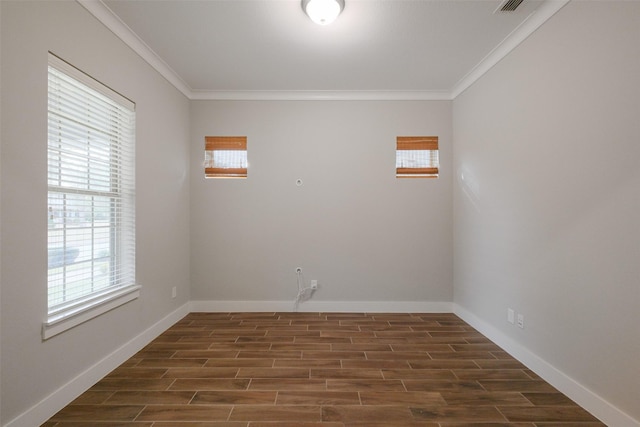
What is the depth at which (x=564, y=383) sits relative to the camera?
2137mm

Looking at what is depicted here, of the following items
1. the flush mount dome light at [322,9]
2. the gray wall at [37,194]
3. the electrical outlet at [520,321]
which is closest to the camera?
the gray wall at [37,194]

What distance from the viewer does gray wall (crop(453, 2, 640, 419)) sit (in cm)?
172

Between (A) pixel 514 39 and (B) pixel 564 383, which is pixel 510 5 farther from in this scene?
(B) pixel 564 383

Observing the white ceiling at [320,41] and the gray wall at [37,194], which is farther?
the white ceiling at [320,41]

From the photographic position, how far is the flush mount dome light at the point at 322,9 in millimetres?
2162

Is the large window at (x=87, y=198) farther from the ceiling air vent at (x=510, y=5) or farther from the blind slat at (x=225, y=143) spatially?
the ceiling air vent at (x=510, y=5)

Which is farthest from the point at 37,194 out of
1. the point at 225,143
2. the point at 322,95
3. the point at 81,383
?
the point at 322,95

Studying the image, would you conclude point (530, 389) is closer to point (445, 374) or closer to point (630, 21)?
point (445, 374)

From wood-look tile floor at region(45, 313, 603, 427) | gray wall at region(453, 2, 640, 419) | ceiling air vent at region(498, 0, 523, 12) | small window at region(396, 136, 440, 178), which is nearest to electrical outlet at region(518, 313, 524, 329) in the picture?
gray wall at region(453, 2, 640, 419)

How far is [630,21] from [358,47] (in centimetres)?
184

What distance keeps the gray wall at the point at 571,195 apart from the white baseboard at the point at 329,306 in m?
0.87

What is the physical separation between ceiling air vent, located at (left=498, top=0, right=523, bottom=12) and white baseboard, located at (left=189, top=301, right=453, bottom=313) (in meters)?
3.13

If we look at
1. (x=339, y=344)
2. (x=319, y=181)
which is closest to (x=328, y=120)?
(x=319, y=181)

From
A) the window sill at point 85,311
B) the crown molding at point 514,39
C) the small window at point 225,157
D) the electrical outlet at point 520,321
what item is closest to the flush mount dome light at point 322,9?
the crown molding at point 514,39
